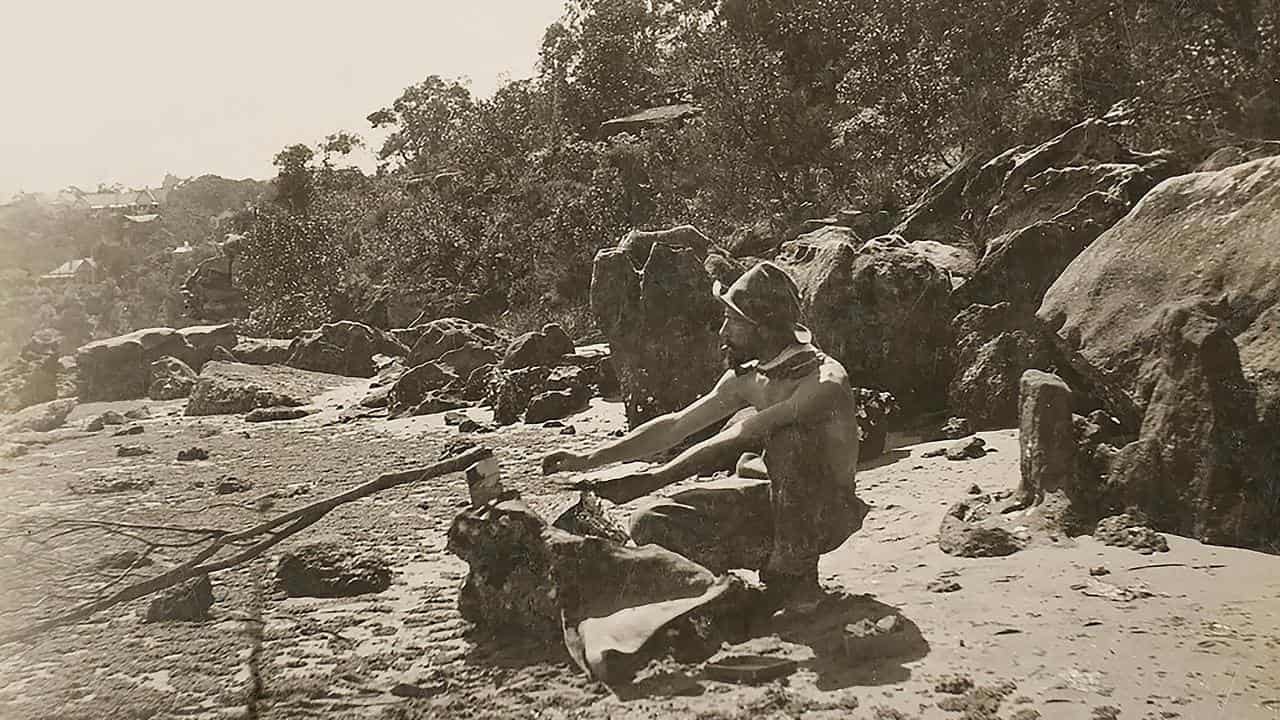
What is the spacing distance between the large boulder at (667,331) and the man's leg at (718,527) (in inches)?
197

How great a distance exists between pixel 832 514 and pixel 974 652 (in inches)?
31.8

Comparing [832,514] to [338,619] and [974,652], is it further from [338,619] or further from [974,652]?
[338,619]

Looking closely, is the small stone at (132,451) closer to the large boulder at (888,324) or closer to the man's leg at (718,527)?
the large boulder at (888,324)

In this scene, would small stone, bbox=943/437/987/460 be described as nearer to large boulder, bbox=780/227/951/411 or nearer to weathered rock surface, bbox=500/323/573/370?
large boulder, bbox=780/227/951/411

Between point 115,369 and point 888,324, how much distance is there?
1660 centimetres

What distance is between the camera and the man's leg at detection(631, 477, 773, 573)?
465 cm

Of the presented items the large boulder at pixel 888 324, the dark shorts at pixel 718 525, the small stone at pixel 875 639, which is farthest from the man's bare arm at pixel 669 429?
the large boulder at pixel 888 324

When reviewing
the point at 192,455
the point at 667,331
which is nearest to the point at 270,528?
the point at 667,331

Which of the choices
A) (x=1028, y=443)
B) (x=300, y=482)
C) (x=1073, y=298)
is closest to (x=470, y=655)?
(x=1028, y=443)

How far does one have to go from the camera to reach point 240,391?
16125mm

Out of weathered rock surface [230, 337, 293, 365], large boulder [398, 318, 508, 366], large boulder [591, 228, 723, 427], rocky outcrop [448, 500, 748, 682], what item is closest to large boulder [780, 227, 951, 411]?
large boulder [591, 228, 723, 427]

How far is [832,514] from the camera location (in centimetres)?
434

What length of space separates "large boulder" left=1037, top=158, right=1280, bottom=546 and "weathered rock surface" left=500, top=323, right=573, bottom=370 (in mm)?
9003

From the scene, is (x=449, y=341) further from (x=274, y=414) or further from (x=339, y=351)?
(x=339, y=351)
